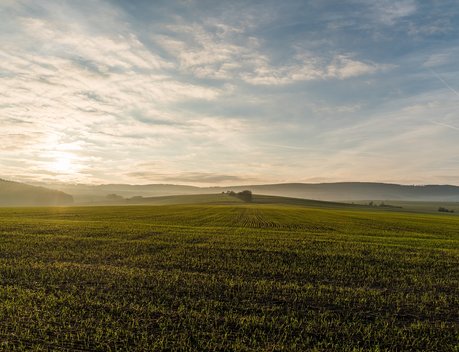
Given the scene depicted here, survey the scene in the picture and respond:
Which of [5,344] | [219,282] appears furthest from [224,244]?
[5,344]

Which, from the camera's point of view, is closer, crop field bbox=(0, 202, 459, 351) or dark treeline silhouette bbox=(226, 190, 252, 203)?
crop field bbox=(0, 202, 459, 351)

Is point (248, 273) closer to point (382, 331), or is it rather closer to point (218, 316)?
point (218, 316)

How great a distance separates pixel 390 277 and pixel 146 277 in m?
12.6

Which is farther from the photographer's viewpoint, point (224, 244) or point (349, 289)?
point (224, 244)

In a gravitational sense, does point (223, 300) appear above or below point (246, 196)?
above

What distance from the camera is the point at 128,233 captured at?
95.7 ft

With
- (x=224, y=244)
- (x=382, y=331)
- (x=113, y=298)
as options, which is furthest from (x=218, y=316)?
(x=224, y=244)

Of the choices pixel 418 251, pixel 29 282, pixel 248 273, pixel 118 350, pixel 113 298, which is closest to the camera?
pixel 118 350

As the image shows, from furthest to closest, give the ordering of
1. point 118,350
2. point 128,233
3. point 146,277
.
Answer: point 128,233 < point 146,277 < point 118,350

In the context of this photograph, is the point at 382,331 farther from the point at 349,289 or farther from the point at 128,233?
the point at 128,233

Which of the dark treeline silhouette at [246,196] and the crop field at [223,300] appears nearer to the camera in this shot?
the crop field at [223,300]

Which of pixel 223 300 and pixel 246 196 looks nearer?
pixel 223 300

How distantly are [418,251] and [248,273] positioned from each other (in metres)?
16.6

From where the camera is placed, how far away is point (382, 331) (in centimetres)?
910
